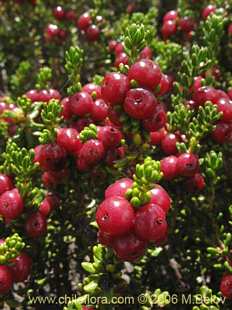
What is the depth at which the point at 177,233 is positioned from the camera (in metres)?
4.50

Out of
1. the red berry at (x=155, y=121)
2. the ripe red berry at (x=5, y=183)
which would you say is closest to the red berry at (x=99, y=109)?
the red berry at (x=155, y=121)

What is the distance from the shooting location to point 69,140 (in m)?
3.88

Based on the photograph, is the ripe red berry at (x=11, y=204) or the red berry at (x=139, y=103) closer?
the red berry at (x=139, y=103)

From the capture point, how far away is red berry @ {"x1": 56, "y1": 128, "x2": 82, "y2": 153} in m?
3.88

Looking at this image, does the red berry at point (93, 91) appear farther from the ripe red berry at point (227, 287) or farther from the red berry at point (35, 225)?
the ripe red berry at point (227, 287)

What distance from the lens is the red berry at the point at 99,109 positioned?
4012mm

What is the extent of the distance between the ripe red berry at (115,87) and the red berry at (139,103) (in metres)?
0.05

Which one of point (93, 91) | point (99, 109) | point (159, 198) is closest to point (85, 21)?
Result: point (93, 91)

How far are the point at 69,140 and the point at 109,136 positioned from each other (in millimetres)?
324

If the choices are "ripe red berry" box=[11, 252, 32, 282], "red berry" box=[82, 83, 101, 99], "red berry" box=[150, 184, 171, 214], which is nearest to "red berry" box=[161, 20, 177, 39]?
"red berry" box=[82, 83, 101, 99]

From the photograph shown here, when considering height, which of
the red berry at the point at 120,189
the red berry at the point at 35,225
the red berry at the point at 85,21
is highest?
the red berry at the point at 85,21

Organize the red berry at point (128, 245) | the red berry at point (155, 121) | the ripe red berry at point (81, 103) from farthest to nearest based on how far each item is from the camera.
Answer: the ripe red berry at point (81, 103) < the red berry at point (155, 121) < the red berry at point (128, 245)

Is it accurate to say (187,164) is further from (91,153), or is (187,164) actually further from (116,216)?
(116,216)

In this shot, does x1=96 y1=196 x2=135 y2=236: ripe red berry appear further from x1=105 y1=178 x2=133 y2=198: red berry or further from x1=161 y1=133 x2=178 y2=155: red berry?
x1=161 y1=133 x2=178 y2=155: red berry
